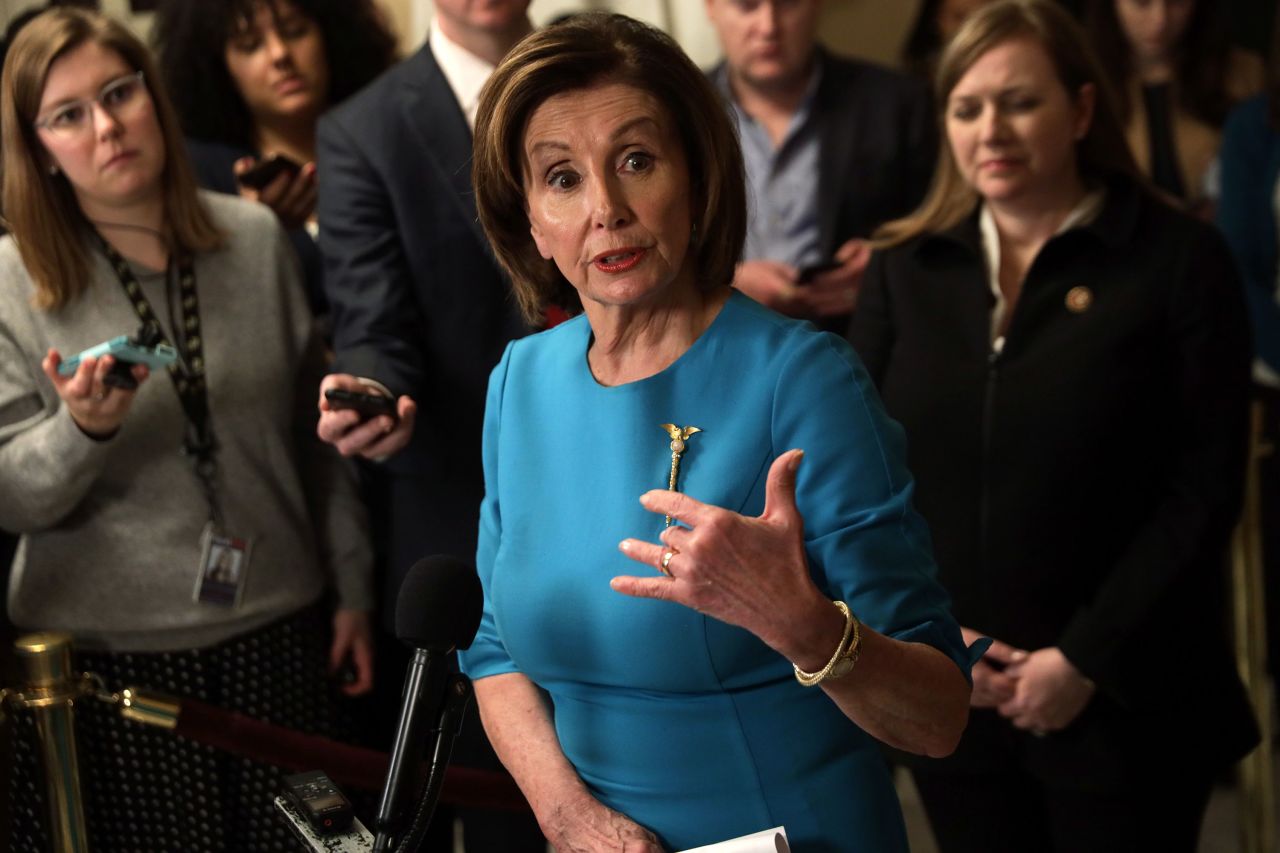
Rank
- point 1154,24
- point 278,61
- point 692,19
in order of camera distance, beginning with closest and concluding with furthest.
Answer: point 278,61, point 1154,24, point 692,19

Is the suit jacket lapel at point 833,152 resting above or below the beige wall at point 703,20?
below

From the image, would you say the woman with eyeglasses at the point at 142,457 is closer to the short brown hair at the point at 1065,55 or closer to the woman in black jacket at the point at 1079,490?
the woman in black jacket at the point at 1079,490

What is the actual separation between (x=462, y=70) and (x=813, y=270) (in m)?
0.90

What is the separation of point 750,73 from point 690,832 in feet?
6.94

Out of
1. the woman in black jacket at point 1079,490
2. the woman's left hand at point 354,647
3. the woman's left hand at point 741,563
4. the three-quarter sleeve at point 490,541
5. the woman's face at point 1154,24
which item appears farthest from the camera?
the woman's face at point 1154,24

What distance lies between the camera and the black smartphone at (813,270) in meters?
3.00

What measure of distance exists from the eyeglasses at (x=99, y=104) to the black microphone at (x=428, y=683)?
54.4 inches

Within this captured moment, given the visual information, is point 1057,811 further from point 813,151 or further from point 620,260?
point 813,151

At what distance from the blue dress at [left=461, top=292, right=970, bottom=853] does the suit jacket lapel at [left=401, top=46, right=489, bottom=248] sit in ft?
2.50

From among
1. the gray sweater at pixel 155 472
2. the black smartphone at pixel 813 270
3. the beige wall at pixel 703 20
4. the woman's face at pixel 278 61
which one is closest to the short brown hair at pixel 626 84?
A: the gray sweater at pixel 155 472

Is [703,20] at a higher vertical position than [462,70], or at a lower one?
higher

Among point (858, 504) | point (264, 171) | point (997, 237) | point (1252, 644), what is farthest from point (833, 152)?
point (858, 504)

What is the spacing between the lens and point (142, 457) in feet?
8.21

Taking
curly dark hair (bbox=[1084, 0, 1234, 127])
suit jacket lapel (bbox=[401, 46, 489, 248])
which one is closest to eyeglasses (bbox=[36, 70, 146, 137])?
suit jacket lapel (bbox=[401, 46, 489, 248])
